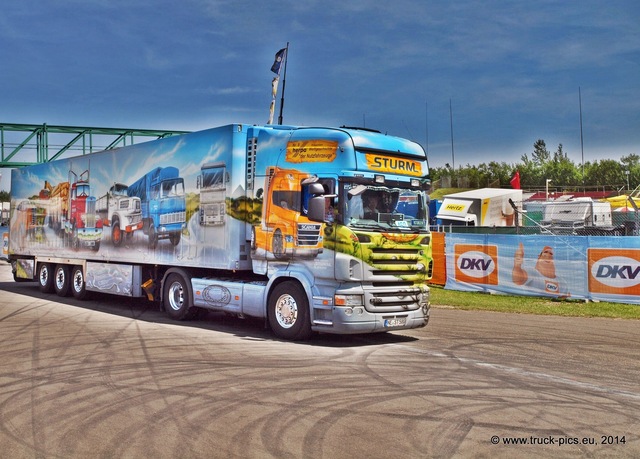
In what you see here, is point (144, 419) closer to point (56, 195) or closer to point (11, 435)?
point (11, 435)

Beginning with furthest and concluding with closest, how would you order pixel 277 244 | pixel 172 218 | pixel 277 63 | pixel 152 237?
pixel 277 63 < pixel 152 237 < pixel 172 218 < pixel 277 244

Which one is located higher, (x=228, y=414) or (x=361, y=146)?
(x=361, y=146)

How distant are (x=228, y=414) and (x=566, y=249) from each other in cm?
1408

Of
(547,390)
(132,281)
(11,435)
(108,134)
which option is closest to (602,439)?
(547,390)

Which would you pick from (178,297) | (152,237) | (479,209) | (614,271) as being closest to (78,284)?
(152,237)

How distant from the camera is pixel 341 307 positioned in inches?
449

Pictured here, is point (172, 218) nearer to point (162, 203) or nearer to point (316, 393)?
point (162, 203)

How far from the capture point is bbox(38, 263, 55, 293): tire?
21795 millimetres

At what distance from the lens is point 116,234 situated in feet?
57.9

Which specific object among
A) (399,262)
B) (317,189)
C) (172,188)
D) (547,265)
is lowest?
(547,265)

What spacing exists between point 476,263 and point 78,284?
11.7 metres

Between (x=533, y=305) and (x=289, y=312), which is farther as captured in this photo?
(x=533, y=305)

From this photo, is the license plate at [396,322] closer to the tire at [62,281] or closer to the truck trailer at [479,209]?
the tire at [62,281]

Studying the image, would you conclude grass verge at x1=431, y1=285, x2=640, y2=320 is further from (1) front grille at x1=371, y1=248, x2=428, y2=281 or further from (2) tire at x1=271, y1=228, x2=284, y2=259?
(2) tire at x1=271, y1=228, x2=284, y2=259
